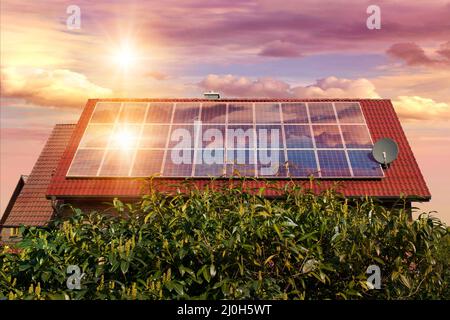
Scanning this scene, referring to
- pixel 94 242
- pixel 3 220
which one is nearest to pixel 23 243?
pixel 94 242

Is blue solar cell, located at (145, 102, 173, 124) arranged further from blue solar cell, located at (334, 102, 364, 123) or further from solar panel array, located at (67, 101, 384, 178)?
blue solar cell, located at (334, 102, 364, 123)

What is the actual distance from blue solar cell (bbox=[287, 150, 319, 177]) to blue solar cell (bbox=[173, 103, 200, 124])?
15.1 feet

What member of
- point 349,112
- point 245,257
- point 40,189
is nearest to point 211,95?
point 349,112

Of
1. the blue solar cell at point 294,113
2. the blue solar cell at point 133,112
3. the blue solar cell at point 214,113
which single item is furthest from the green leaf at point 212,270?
the blue solar cell at point 133,112

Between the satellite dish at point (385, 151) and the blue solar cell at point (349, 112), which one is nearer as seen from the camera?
the satellite dish at point (385, 151)

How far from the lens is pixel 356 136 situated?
24859 millimetres

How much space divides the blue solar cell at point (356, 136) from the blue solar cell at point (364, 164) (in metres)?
0.40

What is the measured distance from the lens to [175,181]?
22750mm

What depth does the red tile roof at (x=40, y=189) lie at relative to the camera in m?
29.2

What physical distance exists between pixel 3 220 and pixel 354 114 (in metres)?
19.0

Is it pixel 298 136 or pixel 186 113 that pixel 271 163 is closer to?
pixel 298 136

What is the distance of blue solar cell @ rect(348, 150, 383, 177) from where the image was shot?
23.0m

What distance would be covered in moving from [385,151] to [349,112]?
12.2 feet

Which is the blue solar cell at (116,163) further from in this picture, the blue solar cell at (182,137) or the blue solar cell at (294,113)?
the blue solar cell at (294,113)
